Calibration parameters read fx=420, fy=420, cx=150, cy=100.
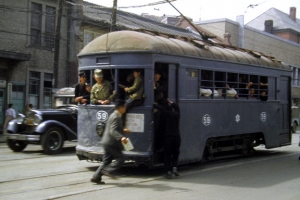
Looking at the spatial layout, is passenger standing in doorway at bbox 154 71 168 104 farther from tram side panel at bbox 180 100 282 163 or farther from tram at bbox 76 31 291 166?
tram side panel at bbox 180 100 282 163

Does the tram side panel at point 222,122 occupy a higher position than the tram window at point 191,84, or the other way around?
the tram window at point 191,84

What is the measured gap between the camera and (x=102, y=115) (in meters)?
9.67

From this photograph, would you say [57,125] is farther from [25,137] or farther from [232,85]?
[232,85]

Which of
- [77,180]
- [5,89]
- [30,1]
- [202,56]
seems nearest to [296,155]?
[202,56]

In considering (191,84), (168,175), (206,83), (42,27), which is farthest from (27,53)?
(168,175)

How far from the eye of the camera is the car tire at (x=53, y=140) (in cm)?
1352

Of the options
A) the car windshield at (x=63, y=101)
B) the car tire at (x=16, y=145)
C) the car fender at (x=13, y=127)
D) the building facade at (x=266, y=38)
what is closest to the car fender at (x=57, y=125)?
the car fender at (x=13, y=127)

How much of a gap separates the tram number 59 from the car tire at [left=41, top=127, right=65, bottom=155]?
4384 mm

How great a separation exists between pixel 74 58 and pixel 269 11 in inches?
1437

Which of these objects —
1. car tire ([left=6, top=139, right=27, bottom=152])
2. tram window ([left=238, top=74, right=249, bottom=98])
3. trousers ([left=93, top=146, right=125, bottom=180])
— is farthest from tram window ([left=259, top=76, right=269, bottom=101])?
car tire ([left=6, top=139, right=27, bottom=152])

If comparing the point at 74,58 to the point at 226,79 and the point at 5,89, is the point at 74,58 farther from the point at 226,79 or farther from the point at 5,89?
the point at 226,79

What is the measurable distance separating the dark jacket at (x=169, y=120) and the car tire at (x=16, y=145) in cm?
672

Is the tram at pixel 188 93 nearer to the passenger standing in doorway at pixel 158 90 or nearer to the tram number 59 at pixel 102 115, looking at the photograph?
the tram number 59 at pixel 102 115

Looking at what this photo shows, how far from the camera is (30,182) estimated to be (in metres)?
8.83
